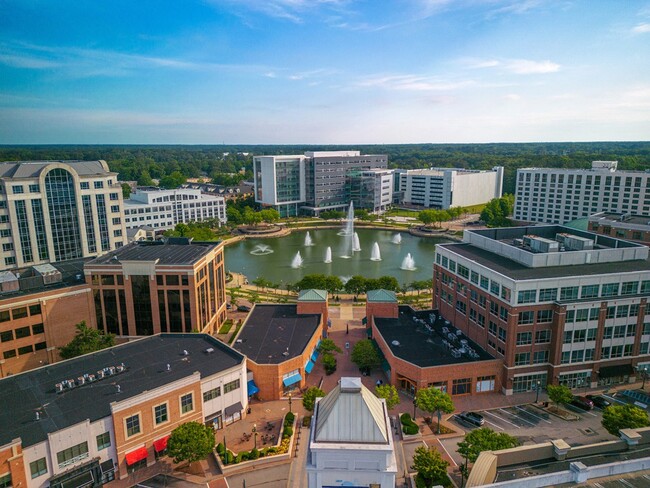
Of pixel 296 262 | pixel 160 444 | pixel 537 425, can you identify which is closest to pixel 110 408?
pixel 160 444

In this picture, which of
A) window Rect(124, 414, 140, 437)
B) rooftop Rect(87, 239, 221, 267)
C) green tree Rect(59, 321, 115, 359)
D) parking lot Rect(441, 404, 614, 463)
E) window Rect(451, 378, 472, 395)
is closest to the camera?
window Rect(124, 414, 140, 437)

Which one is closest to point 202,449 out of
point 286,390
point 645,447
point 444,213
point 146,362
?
point 146,362

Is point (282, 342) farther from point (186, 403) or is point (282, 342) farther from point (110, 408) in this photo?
point (110, 408)

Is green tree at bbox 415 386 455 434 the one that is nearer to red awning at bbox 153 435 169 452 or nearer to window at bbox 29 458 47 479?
red awning at bbox 153 435 169 452

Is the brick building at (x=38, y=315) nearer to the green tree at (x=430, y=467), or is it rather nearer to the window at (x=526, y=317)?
the green tree at (x=430, y=467)

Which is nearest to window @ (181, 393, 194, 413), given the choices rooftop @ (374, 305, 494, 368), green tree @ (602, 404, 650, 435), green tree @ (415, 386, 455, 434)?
green tree @ (415, 386, 455, 434)

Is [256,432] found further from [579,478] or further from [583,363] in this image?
[583,363]

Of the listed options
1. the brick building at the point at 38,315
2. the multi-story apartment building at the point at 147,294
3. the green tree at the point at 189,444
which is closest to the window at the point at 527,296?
the green tree at the point at 189,444
